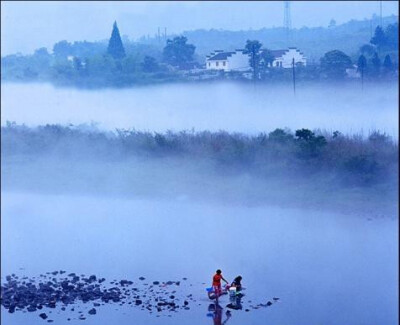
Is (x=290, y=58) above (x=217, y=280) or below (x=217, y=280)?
above

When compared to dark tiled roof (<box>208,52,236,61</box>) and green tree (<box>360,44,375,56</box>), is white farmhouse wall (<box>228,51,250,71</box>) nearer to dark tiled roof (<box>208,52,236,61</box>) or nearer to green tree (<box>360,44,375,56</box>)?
dark tiled roof (<box>208,52,236,61</box>)

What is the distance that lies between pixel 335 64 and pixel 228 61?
86cm

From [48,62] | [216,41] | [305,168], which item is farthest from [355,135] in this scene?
[48,62]

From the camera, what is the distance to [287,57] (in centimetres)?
508

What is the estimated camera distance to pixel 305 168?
4992 millimetres

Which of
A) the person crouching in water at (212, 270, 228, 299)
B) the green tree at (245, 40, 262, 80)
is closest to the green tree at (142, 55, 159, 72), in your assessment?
the green tree at (245, 40, 262, 80)

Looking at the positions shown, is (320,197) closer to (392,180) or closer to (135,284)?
(392,180)

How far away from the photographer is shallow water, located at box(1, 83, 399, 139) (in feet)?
15.7

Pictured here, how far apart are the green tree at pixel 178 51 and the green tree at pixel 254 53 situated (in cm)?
50

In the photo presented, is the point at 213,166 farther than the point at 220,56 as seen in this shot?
Yes

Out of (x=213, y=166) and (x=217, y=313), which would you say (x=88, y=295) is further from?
(x=213, y=166)

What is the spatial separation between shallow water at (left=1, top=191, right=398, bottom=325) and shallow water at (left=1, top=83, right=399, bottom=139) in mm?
681

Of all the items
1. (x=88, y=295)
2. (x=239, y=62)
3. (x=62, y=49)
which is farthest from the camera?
(x=62, y=49)

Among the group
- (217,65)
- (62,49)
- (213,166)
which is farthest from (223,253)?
(62,49)
